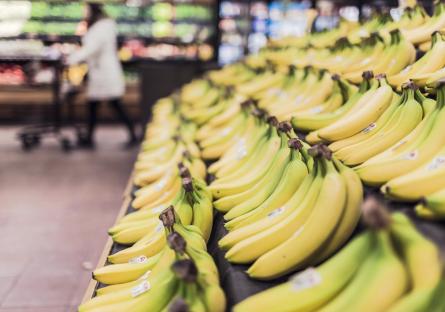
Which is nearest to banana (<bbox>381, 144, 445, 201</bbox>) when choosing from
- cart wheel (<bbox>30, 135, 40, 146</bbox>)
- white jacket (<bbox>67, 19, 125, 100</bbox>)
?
white jacket (<bbox>67, 19, 125, 100</bbox>)

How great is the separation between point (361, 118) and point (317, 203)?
0.71 metres

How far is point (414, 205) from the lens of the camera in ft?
4.44

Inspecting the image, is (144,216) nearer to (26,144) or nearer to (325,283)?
(325,283)

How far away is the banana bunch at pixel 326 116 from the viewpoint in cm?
221

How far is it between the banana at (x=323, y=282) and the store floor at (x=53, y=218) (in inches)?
82.8

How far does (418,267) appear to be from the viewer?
0.96 meters

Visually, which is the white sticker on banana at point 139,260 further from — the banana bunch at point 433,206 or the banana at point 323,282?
the banana bunch at point 433,206

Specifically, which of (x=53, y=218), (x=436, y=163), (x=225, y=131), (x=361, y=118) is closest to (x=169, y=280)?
(x=436, y=163)

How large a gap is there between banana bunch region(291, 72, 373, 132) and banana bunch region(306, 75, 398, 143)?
0.11 metres

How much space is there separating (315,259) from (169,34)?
7.91 metres

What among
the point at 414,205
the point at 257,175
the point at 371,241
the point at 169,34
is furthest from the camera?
the point at 169,34

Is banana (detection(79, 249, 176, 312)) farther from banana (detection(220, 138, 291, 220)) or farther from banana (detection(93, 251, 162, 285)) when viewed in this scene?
banana (detection(220, 138, 291, 220))

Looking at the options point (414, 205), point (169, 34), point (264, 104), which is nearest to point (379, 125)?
point (414, 205)

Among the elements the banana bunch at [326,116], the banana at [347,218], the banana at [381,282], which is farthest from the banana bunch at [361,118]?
the banana at [381,282]
